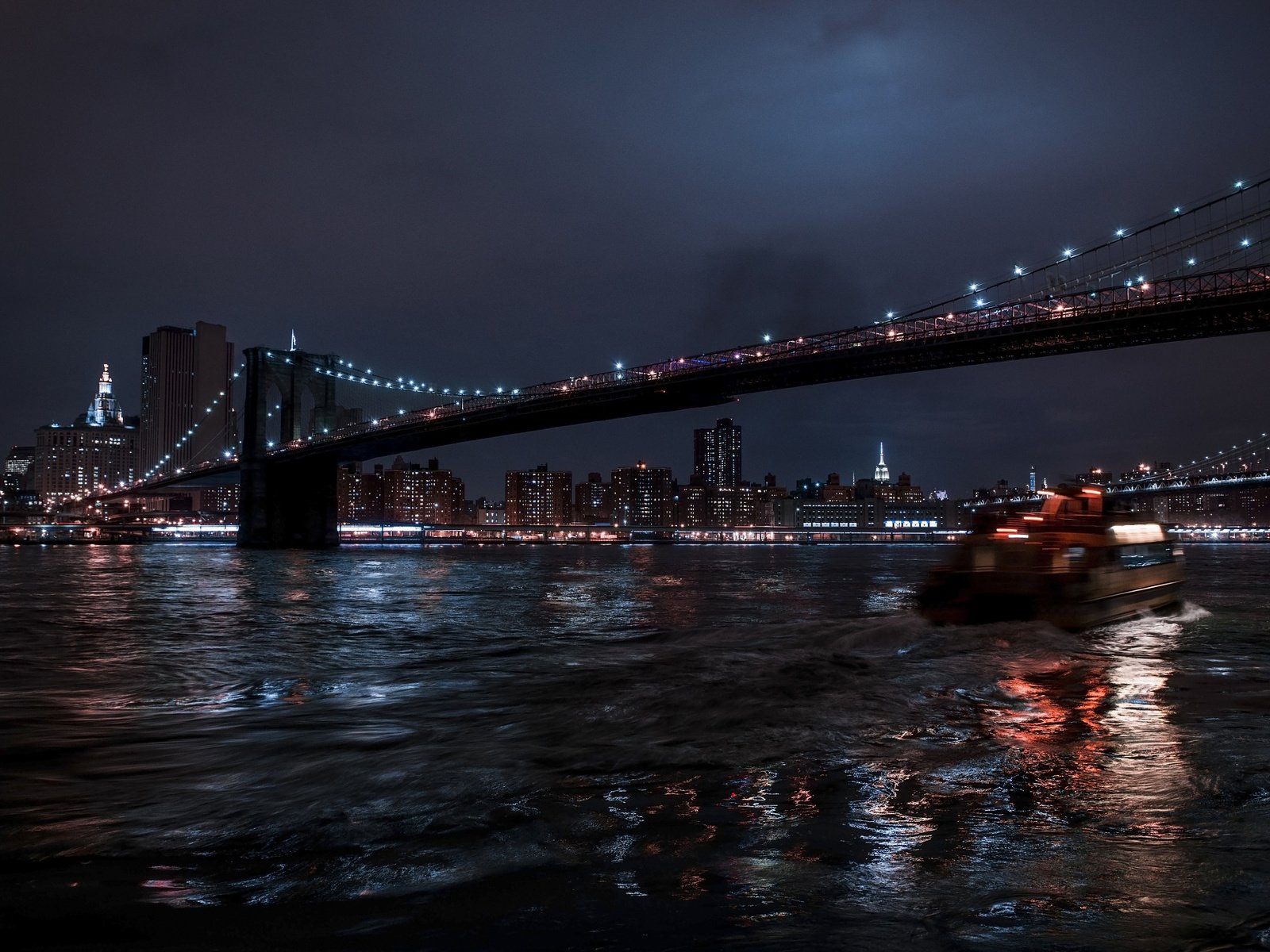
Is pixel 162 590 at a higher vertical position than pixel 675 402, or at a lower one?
lower

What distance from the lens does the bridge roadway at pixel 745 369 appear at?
39.7 metres

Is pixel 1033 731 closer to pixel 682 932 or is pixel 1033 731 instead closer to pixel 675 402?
pixel 682 932

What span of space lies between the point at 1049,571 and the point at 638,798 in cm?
1335

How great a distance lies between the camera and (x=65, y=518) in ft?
406

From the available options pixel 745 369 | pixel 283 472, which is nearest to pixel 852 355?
pixel 745 369

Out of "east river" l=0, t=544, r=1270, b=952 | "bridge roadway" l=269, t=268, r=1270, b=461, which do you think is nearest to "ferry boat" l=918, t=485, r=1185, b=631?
"east river" l=0, t=544, r=1270, b=952

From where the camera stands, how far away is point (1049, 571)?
15.7m

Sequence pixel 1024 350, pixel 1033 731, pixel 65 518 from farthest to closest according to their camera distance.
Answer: pixel 65 518 < pixel 1024 350 < pixel 1033 731

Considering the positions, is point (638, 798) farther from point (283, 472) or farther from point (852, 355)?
point (283, 472)

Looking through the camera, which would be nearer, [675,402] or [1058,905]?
[1058,905]

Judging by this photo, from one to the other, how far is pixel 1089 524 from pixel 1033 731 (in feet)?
39.3

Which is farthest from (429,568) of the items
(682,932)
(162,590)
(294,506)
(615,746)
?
(682,932)

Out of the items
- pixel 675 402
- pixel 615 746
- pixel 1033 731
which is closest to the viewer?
pixel 615 746

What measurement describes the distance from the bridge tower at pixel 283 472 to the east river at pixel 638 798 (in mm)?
56092
